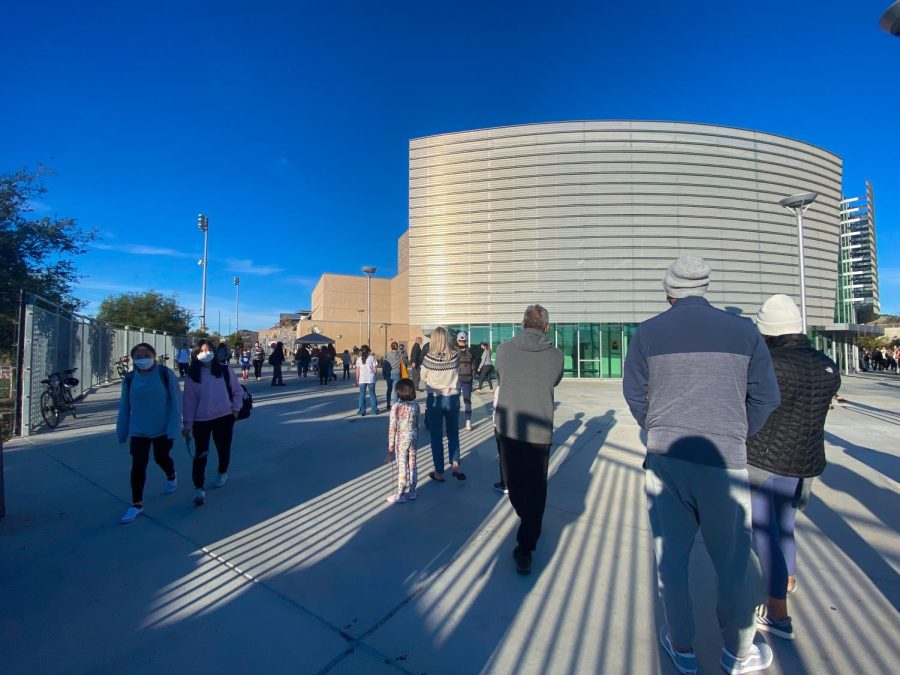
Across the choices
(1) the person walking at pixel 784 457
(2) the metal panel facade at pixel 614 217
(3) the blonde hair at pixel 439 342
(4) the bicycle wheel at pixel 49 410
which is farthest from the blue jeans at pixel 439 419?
(2) the metal panel facade at pixel 614 217

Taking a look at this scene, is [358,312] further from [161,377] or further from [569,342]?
[161,377]

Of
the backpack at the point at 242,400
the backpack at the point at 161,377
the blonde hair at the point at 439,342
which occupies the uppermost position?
the blonde hair at the point at 439,342

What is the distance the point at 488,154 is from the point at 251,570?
971 inches

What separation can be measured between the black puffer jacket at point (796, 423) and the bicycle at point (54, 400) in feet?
35.5

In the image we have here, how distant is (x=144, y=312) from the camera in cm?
2947

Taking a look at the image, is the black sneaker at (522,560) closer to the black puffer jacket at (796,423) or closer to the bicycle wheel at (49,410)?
the black puffer jacket at (796,423)

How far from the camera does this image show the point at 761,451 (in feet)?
7.34

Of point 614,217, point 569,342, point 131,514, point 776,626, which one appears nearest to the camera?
point 776,626

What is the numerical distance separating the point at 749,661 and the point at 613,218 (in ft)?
77.3

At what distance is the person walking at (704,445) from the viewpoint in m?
1.78

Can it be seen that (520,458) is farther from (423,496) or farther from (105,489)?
(105,489)

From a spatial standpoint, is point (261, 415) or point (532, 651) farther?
point (261, 415)

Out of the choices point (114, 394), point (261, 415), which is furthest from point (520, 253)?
point (114, 394)

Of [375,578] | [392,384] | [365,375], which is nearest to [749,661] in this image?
[375,578]
